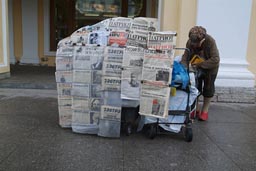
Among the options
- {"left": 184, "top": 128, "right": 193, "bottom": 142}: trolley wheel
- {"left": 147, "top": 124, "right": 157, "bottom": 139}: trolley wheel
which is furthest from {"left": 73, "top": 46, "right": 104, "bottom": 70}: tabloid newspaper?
{"left": 184, "top": 128, "right": 193, "bottom": 142}: trolley wheel

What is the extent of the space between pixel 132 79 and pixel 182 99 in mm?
782

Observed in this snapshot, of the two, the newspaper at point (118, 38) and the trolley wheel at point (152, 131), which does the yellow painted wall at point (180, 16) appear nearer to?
the newspaper at point (118, 38)

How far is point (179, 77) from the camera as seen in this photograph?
170 inches

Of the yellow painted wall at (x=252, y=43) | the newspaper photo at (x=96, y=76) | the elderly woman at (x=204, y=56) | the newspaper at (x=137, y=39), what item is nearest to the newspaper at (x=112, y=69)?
the newspaper photo at (x=96, y=76)

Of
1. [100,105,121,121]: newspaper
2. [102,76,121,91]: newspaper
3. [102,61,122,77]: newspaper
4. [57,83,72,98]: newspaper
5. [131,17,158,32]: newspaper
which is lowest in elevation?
[100,105,121,121]: newspaper

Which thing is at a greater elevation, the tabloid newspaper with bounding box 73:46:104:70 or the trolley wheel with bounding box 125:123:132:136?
the tabloid newspaper with bounding box 73:46:104:70

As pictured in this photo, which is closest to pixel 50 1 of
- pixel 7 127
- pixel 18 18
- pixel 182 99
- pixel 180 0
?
pixel 18 18

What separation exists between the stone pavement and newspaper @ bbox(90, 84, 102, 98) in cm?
61

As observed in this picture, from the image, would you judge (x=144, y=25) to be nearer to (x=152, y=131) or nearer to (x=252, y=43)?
(x=152, y=131)

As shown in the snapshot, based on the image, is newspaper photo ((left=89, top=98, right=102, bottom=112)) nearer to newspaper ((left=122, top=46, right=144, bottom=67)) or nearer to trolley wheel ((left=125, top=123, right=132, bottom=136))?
trolley wheel ((left=125, top=123, right=132, bottom=136))

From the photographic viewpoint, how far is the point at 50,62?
425 inches

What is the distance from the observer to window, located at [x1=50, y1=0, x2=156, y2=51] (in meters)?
10.6

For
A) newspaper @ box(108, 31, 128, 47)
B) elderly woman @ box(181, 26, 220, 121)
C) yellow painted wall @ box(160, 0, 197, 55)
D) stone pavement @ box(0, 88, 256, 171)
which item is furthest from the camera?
yellow painted wall @ box(160, 0, 197, 55)

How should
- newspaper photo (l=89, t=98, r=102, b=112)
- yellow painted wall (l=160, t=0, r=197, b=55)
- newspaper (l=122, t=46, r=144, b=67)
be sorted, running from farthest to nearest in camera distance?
yellow painted wall (l=160, t=0, r=197, b=55) < newspaper photo (l=89, t=98, r=102, b=112) < newspaper (l=122, t=46, r=144, b=67)
